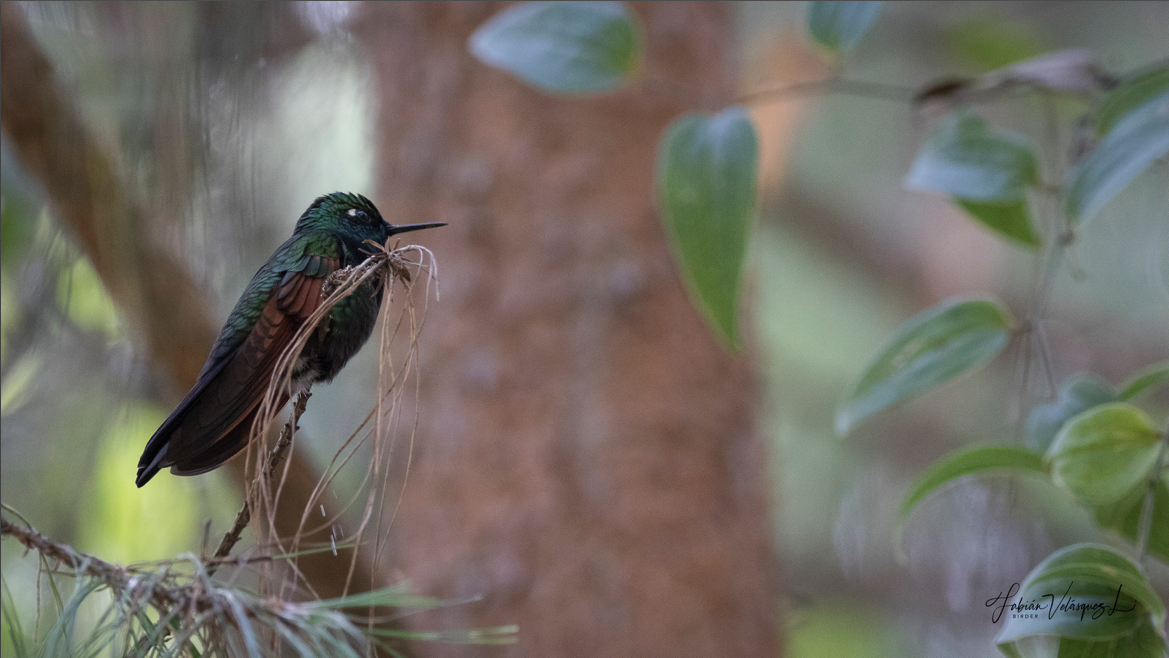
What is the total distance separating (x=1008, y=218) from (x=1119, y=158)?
0.68 feet

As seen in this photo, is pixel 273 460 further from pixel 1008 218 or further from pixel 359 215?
pixel 1008 218

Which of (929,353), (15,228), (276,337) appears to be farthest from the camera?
(15,228)

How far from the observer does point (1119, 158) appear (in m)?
1.01

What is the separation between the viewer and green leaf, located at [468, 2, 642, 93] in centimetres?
117

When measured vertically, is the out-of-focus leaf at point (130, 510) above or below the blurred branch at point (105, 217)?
below

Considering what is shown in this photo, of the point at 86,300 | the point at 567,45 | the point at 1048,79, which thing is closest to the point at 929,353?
the point at 1048,79

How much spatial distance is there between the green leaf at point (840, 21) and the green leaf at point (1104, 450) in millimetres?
547

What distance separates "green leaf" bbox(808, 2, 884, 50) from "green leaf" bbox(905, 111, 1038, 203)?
0.20 metres

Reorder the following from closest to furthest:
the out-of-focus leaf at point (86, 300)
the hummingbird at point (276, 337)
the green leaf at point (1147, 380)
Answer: the hummingbird at point (276, 337) → the green leaf at point (1147, 380) → the out-of-focus leaf at point (86, 300)

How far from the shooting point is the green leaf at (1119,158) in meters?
0.97

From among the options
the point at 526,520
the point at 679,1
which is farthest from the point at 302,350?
the point at 679,1

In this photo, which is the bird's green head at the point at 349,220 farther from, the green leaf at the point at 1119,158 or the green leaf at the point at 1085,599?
the green leaf at the point at 1119,158

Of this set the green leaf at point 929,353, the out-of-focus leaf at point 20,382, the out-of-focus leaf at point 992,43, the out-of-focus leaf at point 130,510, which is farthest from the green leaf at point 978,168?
the out-of-focus leaf at point 992,43

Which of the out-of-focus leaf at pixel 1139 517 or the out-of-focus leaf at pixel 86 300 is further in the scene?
the out-of-focus leaf at pixel 86 300
